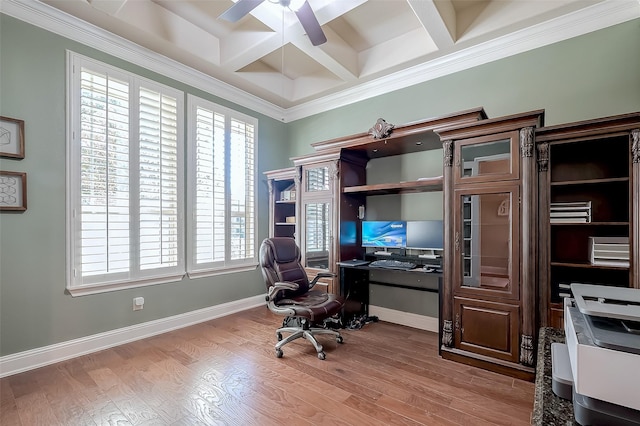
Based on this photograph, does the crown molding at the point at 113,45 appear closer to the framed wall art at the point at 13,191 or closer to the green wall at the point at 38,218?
the green wall at the point at 38,218

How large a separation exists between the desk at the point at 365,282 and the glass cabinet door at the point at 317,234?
31cm

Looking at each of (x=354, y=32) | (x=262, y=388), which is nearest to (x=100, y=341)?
(x=262, y=388)

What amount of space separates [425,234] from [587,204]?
1353 millimetres

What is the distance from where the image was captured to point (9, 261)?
94.7 inches

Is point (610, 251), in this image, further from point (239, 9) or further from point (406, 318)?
point (239, 9)

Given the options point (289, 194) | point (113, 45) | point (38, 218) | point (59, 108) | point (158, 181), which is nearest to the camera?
point (38, 218)

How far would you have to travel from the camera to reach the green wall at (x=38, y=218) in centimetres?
241

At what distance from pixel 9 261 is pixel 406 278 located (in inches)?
150

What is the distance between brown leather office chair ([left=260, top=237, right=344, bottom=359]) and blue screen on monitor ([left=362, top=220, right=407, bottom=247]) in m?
0.74

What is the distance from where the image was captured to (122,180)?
3000 mm

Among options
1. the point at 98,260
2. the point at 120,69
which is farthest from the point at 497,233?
the point at 120,69

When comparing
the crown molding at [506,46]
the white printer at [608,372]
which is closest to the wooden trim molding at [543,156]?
the crown molding at [506,46]

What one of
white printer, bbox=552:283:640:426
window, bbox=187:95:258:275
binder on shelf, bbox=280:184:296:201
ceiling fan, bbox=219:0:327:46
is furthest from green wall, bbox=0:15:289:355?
white printer, bbox=552:283:640:426

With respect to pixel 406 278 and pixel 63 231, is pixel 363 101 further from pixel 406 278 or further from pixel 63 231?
pixel 63 231
